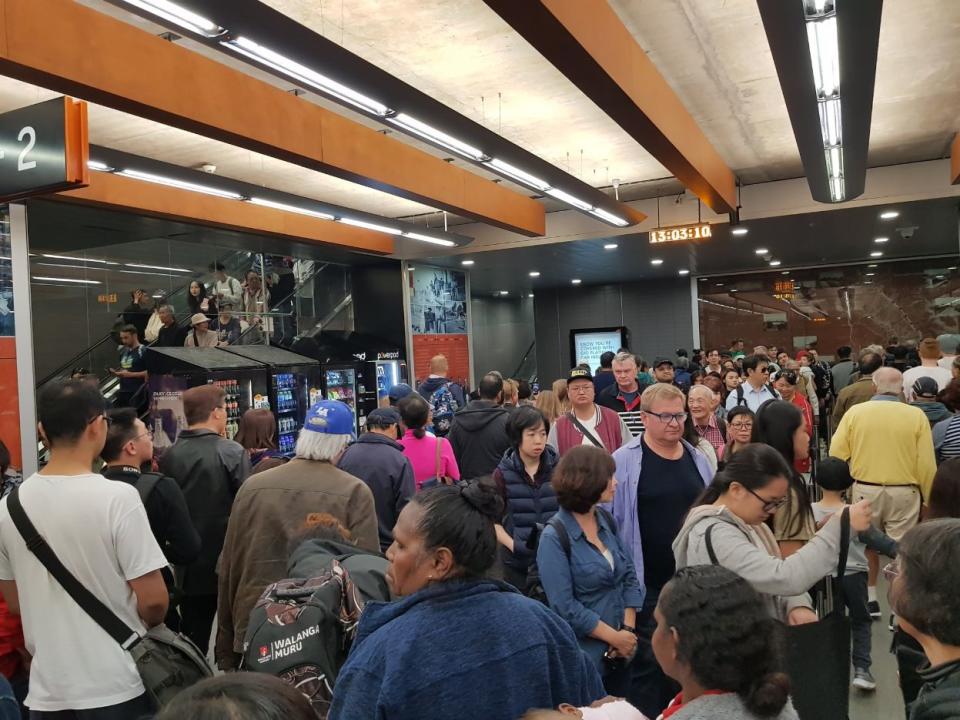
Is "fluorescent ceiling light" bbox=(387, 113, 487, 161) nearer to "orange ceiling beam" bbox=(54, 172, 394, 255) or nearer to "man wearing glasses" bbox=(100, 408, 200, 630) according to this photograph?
"man wearing glasses" bbox=(100, 408, 200, 630)

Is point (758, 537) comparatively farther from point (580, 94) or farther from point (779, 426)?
point (580, 94)

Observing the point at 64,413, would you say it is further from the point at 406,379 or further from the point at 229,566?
the point at 406,379

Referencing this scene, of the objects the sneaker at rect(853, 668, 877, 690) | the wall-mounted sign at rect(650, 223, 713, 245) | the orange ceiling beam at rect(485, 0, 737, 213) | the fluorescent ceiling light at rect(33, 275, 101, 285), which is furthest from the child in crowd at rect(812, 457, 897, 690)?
the fluorescent ceiling light at rect(33, 275, 101, 285)

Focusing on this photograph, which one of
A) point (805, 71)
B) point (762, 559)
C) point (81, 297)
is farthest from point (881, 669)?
point (81, 297)

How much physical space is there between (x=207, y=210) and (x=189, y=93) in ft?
14.0

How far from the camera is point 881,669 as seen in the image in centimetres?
426

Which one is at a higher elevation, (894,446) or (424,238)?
(424,238)

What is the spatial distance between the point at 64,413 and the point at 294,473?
90 cm

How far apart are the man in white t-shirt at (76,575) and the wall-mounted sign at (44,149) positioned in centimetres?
218

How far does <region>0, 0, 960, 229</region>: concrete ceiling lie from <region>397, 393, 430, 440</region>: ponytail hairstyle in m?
2.71

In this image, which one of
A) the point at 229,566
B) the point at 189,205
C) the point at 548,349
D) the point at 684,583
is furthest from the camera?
the point at 548,349

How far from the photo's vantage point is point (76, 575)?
2.26m

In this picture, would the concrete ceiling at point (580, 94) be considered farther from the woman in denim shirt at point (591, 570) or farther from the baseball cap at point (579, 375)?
the woman in denim shirt at point (591, 570)

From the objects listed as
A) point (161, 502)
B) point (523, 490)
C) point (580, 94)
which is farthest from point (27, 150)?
point (580, 94)
